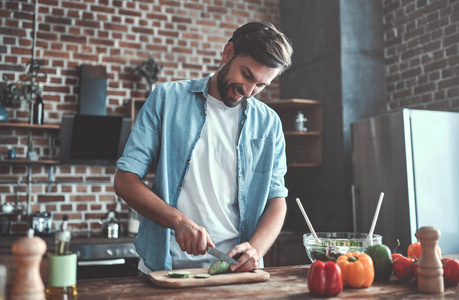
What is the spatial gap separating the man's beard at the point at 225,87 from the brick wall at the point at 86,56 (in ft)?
7.80

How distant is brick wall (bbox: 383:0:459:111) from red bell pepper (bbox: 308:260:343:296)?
250 centimetres

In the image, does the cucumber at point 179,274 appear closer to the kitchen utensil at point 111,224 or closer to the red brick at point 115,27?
the kitchen utensil at point 111,224

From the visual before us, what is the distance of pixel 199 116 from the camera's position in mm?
1697

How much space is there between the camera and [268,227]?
1.66 m

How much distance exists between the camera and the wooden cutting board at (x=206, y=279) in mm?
1248

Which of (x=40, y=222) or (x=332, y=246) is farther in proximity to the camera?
(x=40, y=222)

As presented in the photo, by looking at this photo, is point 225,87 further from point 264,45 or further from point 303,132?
point 303,132

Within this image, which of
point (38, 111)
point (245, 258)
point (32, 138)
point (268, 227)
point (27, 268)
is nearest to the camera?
point (27, 268)

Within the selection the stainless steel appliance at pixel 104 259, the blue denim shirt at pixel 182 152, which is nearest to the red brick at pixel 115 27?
the stainless steel appliance at pixel 104 259

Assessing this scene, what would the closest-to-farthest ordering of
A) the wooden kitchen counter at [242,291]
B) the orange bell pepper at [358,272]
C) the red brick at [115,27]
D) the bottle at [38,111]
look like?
the wooden kitchen counter at [242,291]
the orange bell pepper at [358,272]
the bottle at [38,111]
the red brick at [115,27]

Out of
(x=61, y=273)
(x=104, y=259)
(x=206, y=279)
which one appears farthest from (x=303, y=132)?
(x=61, y=273)

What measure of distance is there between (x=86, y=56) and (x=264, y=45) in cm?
272

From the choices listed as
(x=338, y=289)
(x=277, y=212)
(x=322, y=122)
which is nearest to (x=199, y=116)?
(x=277, y=212)

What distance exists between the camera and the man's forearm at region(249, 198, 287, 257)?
159 cm
